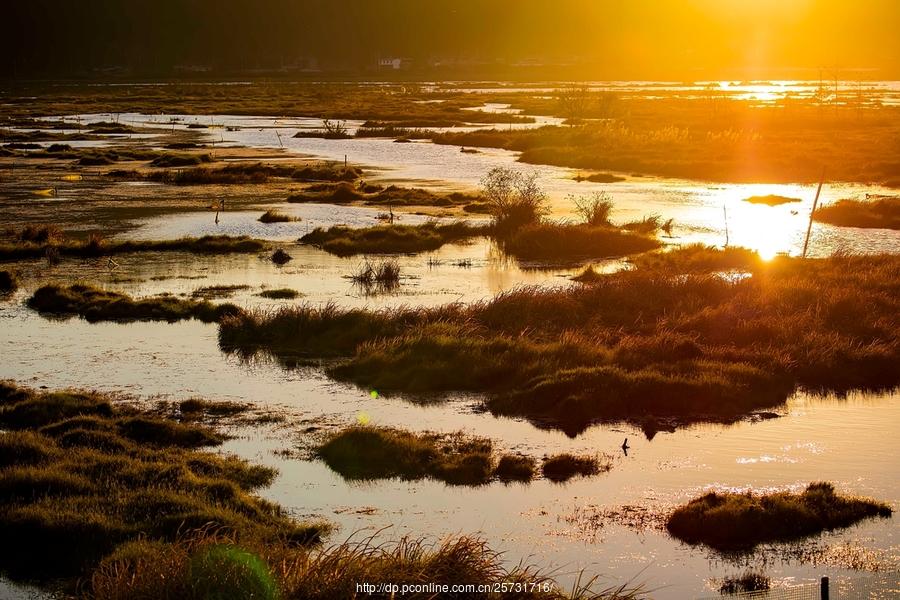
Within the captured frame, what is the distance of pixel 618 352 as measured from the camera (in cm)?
3156

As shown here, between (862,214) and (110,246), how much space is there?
125ft

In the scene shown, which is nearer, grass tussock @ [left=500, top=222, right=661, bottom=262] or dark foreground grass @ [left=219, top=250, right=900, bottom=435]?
dark foreground grass @ [left=219, top=250, right=900, bottom=435]

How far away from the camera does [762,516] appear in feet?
68.8

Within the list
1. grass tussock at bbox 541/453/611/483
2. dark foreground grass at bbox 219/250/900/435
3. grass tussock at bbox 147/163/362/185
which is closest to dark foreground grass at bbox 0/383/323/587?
grass tussock at bbox 541/453/611/483

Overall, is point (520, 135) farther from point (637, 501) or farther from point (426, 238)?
point (637, 501)

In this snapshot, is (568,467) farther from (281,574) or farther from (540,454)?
(281,574)

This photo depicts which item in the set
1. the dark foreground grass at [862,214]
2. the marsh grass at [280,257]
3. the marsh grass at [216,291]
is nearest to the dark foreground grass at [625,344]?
the marsh grass at [216,291]

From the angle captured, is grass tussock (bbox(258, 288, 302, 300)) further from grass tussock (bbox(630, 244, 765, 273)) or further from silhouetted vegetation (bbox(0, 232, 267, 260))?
grass tussock (bbox(630, 244, 765, 273))

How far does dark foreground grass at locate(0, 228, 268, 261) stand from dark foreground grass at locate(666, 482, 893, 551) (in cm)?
3388

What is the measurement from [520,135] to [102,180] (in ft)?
137

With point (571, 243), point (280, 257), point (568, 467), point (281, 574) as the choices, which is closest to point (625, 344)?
point (568, 467)

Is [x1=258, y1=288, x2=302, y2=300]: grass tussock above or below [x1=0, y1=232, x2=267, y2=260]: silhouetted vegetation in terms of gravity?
below

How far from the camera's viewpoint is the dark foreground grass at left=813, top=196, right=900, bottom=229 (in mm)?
57281

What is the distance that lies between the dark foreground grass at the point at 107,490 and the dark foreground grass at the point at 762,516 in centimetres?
707
